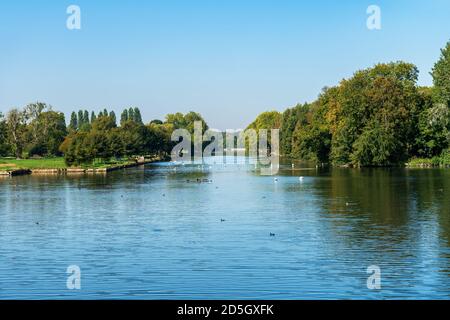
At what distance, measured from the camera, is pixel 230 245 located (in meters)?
36.4

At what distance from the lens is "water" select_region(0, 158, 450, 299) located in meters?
26.8

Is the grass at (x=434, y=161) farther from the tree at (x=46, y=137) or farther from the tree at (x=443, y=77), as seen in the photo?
the tree at (x=46, y=137)

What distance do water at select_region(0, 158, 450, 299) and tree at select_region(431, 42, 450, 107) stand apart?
29.7 m

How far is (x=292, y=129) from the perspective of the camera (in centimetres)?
18750

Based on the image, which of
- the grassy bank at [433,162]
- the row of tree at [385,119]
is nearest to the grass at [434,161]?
the grassy bank at [433,162]

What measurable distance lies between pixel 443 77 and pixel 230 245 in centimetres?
7224

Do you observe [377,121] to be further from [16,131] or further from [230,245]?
[16,131]

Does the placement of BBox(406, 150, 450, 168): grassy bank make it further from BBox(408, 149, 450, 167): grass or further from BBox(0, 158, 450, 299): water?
BBox(0, 158, 450, 299): water

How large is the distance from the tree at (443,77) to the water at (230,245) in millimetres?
29736

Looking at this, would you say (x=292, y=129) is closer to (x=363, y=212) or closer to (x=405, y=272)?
(x=363, y=212)

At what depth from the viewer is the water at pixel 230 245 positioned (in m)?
26.8

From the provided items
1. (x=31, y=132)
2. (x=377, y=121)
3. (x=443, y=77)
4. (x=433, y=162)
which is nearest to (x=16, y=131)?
(x=31, y=132)
